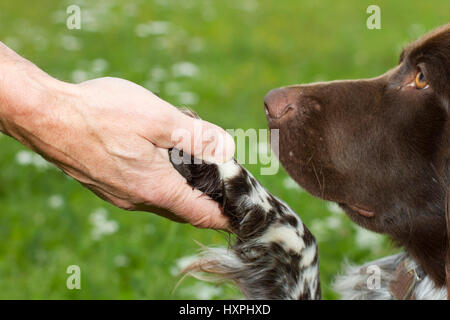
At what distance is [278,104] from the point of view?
3.15 m

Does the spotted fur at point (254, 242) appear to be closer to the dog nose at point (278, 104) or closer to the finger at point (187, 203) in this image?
the finger at point (187, 203)

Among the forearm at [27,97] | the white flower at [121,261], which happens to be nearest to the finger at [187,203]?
the forearm at [27,97]

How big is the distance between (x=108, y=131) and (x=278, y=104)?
3.35 ft

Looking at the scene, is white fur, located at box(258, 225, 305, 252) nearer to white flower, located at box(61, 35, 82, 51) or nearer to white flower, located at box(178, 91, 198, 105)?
white flower, located at box(178, 91, 198, 105)

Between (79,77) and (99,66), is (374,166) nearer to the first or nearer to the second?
(79,77)

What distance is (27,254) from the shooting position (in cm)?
426

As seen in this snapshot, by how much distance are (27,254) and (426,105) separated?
8.27 ft

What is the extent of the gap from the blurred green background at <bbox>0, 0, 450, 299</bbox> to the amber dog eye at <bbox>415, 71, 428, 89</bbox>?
111 centimetres

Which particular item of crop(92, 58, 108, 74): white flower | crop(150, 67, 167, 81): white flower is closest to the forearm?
crop(92, 58, 108, 74): white flower

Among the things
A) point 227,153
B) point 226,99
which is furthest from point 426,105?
point 226,99

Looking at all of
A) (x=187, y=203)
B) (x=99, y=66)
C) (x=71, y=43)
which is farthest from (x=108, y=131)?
(x=71, y=43)

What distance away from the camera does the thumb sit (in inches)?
94.0

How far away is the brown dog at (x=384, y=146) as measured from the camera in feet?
9.75
